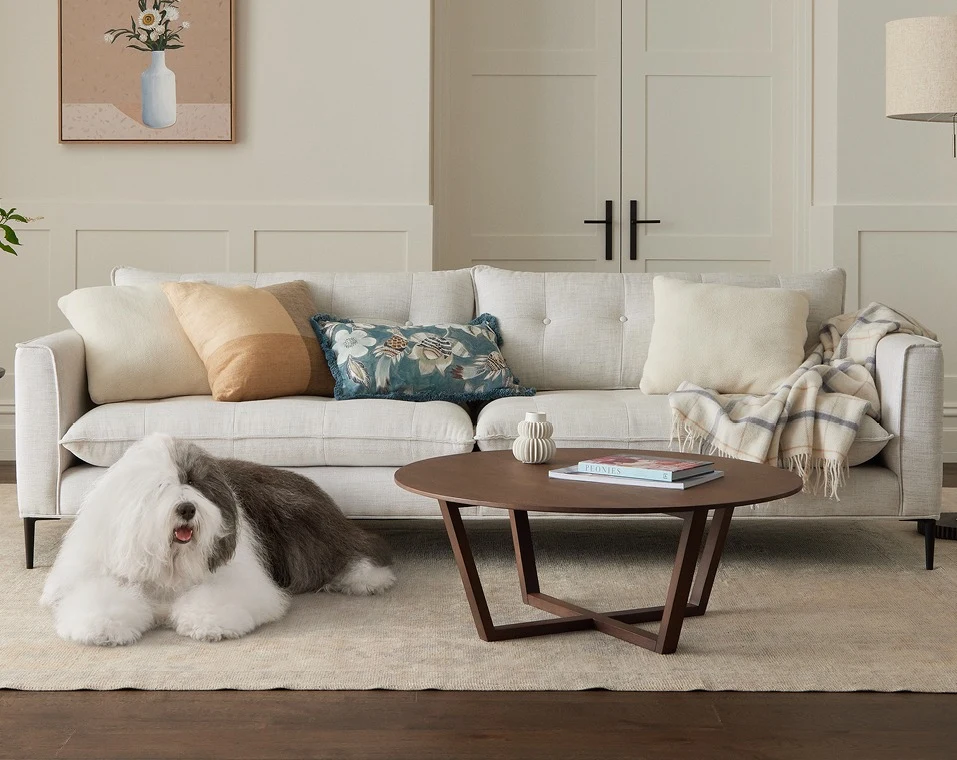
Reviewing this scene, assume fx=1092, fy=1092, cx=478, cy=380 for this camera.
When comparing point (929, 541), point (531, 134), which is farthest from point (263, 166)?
point (929, 541)

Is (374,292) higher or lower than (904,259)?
lower

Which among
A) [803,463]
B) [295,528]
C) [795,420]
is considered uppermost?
[795,420]

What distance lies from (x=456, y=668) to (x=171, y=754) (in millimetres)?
604

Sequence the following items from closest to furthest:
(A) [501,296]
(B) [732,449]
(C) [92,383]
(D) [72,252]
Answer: (B) [732,449]
(C) [92,383]
(A) [501,296]
(D) [72,252]

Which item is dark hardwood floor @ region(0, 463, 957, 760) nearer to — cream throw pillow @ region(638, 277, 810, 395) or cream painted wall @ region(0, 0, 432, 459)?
cream throw pillow @ region(638, 277, 810, 395)

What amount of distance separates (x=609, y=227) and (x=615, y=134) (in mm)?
444

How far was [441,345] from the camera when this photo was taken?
3330mm

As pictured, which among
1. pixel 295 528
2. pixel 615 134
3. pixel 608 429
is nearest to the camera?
pixel 295 528

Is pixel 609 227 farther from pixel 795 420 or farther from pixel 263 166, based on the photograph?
pixel 795 420

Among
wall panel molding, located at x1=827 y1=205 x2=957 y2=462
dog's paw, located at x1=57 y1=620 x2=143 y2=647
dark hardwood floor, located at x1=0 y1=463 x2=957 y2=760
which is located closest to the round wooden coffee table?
dark hardwood floor, located at x1=0 y1=463 x2=957 y2=760

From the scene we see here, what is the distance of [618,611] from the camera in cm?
254

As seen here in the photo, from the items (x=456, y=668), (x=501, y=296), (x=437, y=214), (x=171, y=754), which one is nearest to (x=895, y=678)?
(x=456, y=668)

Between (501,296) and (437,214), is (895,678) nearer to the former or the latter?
(501,296)

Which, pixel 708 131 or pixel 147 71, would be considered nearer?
pixel 147 71
